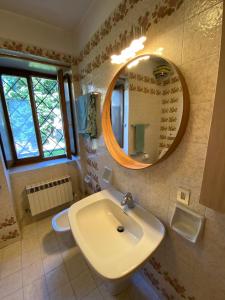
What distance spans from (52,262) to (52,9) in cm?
252

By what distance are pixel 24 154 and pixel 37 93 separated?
91 cm

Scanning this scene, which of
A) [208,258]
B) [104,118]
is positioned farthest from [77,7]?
[208,258]

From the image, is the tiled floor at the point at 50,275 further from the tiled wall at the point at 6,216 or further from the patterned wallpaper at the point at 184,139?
the patterned wallpaper at the point at 184,139

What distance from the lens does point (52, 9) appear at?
1306 mm

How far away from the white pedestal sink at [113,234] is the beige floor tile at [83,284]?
0.65m

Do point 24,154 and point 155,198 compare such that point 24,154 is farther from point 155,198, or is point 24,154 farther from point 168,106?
point 168,106

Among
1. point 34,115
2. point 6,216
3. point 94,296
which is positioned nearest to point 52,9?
point 34,115

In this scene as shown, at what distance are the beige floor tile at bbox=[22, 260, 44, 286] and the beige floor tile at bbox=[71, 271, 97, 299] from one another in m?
0.36

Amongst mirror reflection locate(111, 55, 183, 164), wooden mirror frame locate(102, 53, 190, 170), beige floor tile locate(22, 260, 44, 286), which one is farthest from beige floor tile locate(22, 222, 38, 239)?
mirror reflection locate(111, 55, 183, 164)

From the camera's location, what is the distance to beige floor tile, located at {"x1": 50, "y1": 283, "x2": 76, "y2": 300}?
1.15 metres

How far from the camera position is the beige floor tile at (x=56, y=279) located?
48.5 inches

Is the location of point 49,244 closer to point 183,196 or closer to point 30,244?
point 30,244

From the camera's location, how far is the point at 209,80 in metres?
0.60

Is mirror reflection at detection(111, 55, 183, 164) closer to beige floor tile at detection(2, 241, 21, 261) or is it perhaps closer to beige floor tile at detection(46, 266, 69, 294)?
beige floor tile at detection(46, 266, 69, 294)
